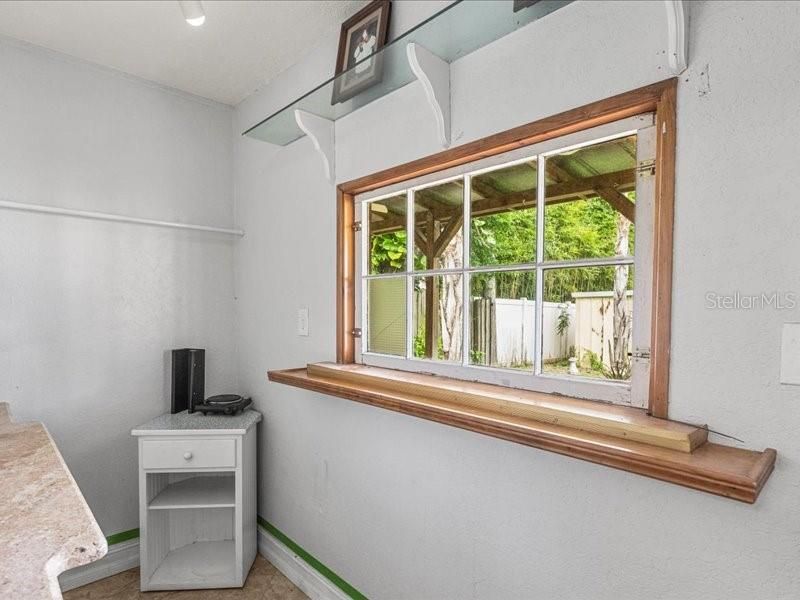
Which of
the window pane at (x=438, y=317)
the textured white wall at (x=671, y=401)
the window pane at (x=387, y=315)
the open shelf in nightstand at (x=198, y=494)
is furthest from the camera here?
the open shelf in nightstand at (x=198, y=494)

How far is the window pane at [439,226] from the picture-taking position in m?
1.33

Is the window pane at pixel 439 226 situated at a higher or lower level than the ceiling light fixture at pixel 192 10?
lower

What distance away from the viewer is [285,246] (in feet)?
6.30

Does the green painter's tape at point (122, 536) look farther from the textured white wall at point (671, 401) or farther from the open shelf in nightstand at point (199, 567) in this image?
the textured white wall at point (671, 401)

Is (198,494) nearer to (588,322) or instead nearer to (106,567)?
(106,567)

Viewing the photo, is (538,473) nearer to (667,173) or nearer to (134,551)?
(667,173)

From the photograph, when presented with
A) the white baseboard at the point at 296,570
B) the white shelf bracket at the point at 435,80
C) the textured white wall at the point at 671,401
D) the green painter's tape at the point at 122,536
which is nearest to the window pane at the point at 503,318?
the textured white wall at the point at 671,401

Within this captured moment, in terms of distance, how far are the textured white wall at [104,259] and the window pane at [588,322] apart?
1.74 meters

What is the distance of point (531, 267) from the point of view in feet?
3.75

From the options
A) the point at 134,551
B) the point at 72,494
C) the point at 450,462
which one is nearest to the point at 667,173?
the point at 450,462

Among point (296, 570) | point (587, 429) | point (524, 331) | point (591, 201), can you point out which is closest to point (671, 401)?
point (587, 429)

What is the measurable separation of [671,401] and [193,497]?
1902 mm

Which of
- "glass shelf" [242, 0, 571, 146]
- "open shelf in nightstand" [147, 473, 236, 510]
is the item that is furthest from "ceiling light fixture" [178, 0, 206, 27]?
"open shelf in nightstand" [147, 473, 236, 510]

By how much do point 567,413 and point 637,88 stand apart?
2.30ft
